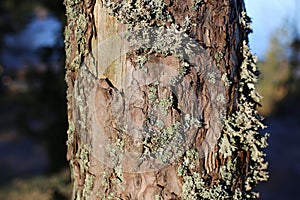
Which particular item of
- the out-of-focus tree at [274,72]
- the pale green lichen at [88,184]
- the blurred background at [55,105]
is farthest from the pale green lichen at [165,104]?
the out-of-focus tree at [274,72]

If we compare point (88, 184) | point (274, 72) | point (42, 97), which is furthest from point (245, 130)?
point (274, 72)

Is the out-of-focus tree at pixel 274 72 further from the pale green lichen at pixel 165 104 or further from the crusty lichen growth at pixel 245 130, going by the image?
the pale green lichen at pixel 165 104

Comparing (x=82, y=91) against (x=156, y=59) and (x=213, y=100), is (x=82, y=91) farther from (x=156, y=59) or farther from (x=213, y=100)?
(x=213, y=100)

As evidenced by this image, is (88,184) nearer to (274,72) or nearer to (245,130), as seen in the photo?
(245,130)

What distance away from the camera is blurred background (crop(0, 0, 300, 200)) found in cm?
637

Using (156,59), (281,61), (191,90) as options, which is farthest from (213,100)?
(281,61)

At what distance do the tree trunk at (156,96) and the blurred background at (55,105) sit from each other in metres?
2.43

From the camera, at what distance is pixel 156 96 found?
1.26 m

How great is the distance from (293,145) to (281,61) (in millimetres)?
2573

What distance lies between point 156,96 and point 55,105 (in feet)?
19.0

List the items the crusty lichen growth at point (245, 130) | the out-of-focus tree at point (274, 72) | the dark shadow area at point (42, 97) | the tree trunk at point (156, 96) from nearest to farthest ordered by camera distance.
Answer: the tree trunk at point (156, 96)
the crusty lichen growth at point (245, 130)
the dark shadow area at point (42, 97)
the out-of-focus tree at point (274, 72)

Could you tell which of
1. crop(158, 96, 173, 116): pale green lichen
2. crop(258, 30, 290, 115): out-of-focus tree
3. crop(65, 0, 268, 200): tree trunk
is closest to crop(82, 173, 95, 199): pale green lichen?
crop(65, 0, 268, 200): tree trunk

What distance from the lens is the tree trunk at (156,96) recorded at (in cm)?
126

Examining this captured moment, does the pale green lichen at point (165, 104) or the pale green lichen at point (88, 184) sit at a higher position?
the pale green lichen at point (165, 104)
